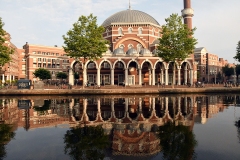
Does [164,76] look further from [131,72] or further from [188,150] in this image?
[188,150]

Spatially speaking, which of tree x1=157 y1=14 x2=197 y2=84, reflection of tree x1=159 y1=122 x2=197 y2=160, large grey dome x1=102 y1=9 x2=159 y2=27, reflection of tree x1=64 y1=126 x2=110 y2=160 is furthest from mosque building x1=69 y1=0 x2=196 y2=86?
reflection of tree x1=64 y1=126 x2=110 y2=160

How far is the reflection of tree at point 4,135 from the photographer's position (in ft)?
28.7

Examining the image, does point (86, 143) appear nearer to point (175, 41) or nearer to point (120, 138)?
point (120, 138)

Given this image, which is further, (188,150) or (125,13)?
(125,13)

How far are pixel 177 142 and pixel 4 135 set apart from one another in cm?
913

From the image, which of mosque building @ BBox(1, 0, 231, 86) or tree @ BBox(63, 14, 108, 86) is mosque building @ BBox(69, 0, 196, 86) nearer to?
mosque building @ BBox(1, 0, 231, 86)

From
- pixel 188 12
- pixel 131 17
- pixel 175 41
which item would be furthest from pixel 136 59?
pixel 188 12

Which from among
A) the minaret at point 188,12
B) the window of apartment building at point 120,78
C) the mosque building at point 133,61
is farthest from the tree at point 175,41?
the minaret at point 188,12

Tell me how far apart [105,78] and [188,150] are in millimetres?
48802

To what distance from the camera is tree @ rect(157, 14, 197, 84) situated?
40875mm

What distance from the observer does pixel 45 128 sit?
13164 mm

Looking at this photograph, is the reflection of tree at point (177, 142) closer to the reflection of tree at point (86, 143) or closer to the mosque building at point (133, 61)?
the reflection of tree at point (86, 143)

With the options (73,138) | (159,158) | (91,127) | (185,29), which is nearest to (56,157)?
(73,138)

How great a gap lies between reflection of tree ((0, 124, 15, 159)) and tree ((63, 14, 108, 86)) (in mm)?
26684
